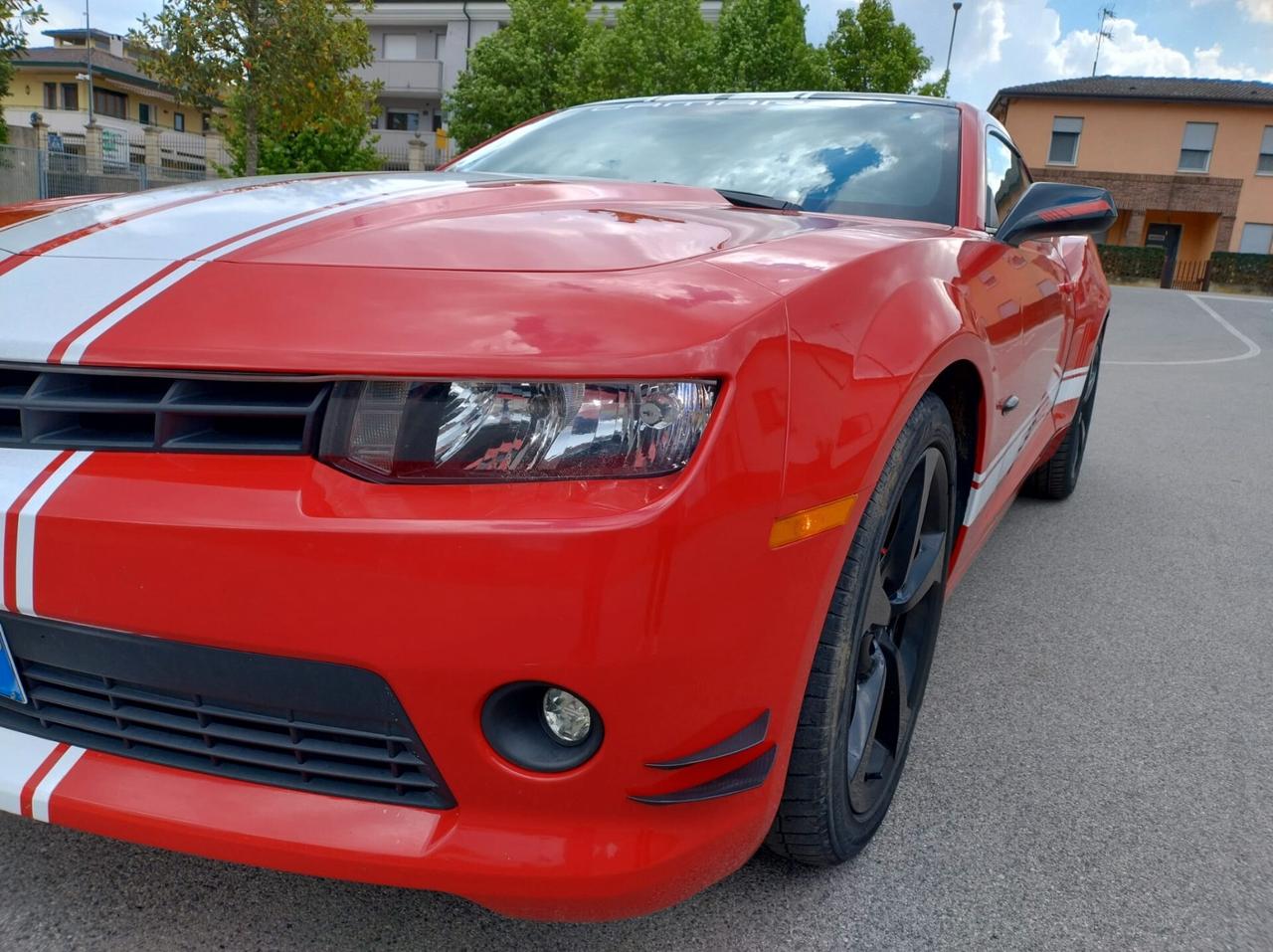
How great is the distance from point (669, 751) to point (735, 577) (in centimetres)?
21

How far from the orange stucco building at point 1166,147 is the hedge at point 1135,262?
256cm

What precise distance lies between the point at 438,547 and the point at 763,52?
86.5ft

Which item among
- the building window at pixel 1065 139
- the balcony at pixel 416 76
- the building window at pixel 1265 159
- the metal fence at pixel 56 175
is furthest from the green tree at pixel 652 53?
the building window at pixel 1265 159

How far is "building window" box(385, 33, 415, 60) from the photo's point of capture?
138ft

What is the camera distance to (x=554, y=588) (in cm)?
107

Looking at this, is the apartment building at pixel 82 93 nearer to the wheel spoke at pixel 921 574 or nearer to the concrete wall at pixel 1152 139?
the concrete wall at pixel 1152 139

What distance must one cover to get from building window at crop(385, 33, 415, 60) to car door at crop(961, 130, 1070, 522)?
4330cm

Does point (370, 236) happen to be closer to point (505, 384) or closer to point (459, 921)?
point (505, 384)

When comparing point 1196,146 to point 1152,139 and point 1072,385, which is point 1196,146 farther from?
point 1072,385

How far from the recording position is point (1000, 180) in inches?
113

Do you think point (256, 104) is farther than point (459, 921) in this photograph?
Yes

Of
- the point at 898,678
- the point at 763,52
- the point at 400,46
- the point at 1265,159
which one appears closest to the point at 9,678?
the point at 898,678

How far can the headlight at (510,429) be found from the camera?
3.73ft

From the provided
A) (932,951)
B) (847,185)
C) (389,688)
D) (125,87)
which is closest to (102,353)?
(389,688)
